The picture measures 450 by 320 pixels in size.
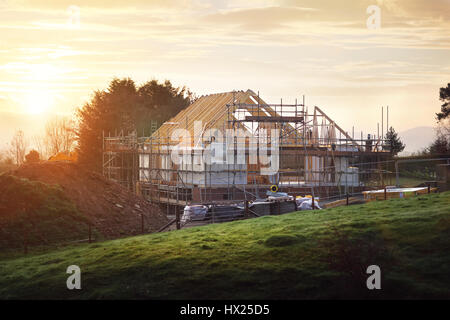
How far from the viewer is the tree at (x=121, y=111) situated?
165 ft

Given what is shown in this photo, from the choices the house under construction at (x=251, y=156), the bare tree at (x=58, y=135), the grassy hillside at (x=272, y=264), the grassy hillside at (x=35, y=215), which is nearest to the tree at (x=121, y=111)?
the bare tree at (x=58, y=135)

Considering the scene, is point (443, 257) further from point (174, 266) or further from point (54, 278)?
point (54, 278)

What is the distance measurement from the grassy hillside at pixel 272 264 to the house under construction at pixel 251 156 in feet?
52.9

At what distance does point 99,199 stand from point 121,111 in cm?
3284

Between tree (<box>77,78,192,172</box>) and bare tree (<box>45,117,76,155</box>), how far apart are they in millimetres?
6767

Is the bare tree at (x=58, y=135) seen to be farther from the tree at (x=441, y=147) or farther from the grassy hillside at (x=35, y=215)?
the grassy hillside at (x=35, y=215)

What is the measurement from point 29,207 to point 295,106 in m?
18.5

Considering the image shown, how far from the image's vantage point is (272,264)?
33.5ft

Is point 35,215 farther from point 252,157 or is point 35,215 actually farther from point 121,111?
point 121,111

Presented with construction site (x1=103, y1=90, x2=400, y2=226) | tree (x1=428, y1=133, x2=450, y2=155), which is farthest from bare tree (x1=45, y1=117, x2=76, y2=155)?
tree (x1=428, y1=133, x2=450, y2=155)

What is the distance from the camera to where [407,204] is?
1562 centimetres

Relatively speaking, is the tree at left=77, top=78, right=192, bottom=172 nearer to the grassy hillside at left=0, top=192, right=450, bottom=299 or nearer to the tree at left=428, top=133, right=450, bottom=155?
the tree at left=428, top=133, right=450, bottom=155

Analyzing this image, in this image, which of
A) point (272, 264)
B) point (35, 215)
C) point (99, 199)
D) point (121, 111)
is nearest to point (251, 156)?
point (99, 199)

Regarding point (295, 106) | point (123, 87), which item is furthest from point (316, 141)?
point (123, 87)
